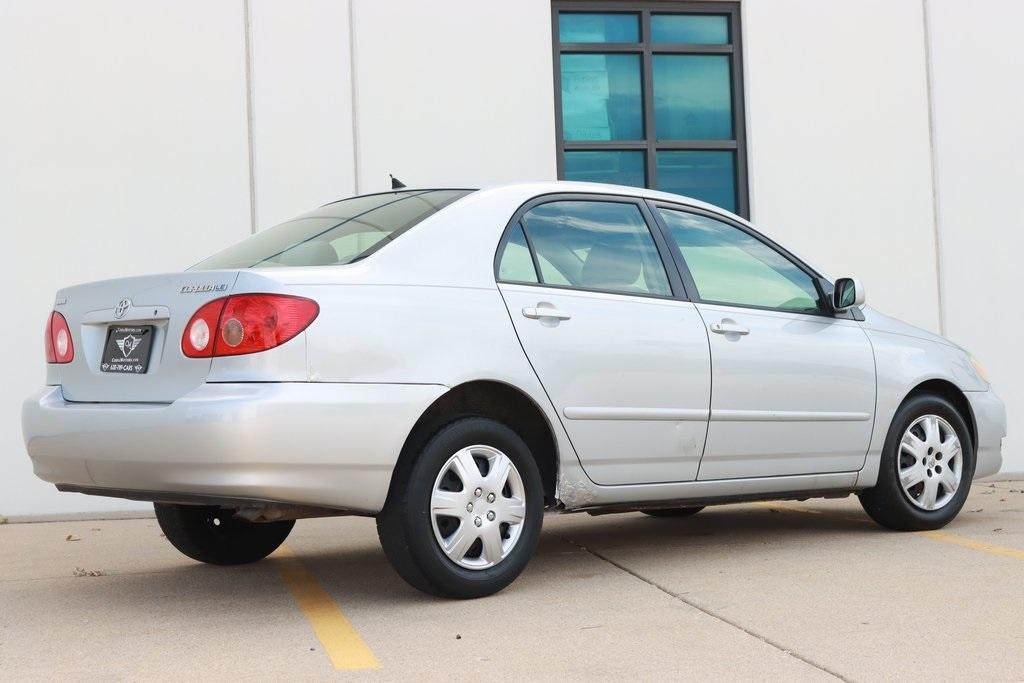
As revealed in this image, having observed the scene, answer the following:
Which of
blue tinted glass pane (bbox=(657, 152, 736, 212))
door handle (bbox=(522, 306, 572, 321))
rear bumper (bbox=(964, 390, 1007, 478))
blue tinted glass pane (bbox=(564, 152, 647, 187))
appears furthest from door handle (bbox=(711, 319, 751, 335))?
blue tinted glass pane (bbox=(657, 152, 736, 212))

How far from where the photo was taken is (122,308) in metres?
4.54

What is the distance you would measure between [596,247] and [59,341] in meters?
2.18

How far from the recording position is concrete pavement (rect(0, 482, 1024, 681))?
373cm

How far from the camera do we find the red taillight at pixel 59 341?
471cm

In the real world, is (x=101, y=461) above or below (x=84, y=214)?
below

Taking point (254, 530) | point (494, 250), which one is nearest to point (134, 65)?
point (254, 530)

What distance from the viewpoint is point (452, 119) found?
9008 millimetres

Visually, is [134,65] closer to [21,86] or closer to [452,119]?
[21,86]

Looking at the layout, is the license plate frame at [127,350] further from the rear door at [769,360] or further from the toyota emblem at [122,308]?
the rear door at [769,360]

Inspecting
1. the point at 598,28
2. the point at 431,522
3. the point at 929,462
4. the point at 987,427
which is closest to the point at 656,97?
the point at 598,28

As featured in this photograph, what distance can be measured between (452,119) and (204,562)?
4.23 meters

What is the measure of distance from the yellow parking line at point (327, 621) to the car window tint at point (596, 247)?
1.53m

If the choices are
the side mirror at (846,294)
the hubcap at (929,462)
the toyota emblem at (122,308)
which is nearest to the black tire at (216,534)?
the toyota emblem at (122,308)

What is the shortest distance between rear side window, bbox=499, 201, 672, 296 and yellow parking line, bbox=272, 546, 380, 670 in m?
1.53
